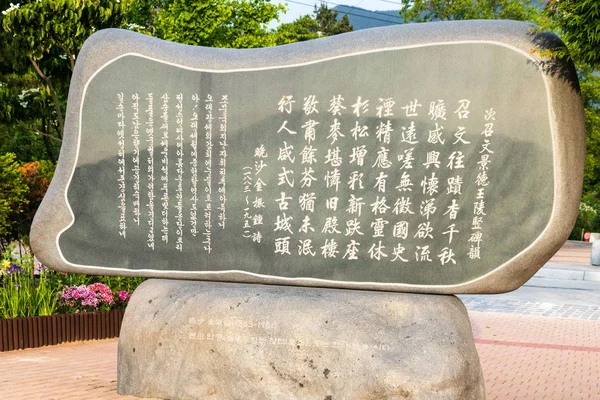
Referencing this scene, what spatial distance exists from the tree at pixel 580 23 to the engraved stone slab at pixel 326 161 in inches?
7.2

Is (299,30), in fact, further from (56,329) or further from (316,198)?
(316,198)

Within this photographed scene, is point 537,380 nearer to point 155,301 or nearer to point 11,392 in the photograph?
point 155,301

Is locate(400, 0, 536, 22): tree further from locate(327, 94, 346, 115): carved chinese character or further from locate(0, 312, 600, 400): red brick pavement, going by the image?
locate(327, 94, 346, 115): carved chinese character

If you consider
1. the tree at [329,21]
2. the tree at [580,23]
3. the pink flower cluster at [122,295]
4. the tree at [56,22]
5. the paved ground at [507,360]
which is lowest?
the paved ground at [507,360]

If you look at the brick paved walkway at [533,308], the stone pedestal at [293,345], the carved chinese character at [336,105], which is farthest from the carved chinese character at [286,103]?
the brick paved walkway at [533,308]

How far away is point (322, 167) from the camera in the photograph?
259 inches

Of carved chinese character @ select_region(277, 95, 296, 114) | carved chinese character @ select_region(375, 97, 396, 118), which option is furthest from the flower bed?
carved chinese character @ select_region(375, 97, 396, 118)

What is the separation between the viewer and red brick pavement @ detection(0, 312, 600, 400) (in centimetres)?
720

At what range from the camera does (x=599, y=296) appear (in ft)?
52.6

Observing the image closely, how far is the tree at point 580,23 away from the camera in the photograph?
5531mm

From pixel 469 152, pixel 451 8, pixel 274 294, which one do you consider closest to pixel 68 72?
pixel 274 294

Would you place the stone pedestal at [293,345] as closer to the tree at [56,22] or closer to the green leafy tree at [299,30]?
the tree at [56,22]

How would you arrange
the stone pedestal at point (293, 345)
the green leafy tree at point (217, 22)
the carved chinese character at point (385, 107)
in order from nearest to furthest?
the stone pedestal at point (293, 345), the carved chinese character at point (385, 107), the green leafy tree at point (217, 22)

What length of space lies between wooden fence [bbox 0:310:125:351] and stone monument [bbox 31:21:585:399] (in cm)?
231
